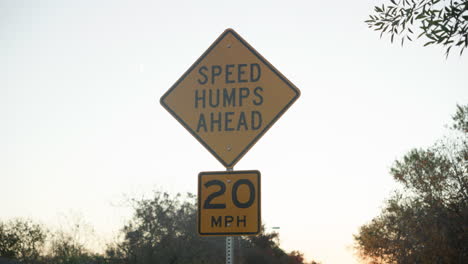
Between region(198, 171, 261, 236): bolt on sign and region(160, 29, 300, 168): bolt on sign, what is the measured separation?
0.58ft

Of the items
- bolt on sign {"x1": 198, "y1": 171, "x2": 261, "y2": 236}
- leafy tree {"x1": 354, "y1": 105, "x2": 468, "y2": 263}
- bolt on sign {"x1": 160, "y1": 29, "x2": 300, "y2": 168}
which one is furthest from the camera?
leafy tree {"x1": 354, "y1": 105, "x2": 468, "y2": 263}

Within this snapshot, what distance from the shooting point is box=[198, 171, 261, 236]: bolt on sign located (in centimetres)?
438

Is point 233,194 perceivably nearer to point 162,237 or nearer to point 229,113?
point 229,113

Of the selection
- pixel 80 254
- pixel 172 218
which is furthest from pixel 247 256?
pixel 80 254

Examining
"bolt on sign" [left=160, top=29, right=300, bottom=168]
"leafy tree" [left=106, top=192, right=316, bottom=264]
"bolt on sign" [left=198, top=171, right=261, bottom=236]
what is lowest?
"bolt on sign" [left=198, top=171, right=261, bottom=236]

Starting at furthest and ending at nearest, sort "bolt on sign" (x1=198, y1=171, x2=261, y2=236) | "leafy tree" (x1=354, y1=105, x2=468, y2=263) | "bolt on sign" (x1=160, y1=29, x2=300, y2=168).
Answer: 1. "leafy tree" (x1=354, y1=105, x2=468, y2=263)
2. "bolt on sign" (x1=160, y1=29, x2=300, y2=168)
3. "bolt on sign" (x1=198, y1=171, x2=261, y2=236)

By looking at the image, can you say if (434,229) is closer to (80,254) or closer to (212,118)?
(80,254)

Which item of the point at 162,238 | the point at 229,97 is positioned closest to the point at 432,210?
the point at 162,238

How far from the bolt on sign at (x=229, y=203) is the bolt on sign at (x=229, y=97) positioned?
0.18 metres

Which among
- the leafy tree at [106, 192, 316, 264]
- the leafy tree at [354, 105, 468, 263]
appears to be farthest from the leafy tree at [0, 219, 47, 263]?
the leafy tree at [354, 105, 468, 263]

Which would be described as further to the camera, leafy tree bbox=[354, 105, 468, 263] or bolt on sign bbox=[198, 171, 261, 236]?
leafy tree bbox=[354, 105, 468, 263]

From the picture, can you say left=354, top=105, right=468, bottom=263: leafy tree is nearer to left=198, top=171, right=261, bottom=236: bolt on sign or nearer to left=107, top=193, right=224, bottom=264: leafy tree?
left=107, top=193, right=224, bottom=264: leafy tree

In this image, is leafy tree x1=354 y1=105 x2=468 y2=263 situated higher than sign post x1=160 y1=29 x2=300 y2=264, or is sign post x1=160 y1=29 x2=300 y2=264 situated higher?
leafy tree x1=354 y1=105 x2=468 y2=263

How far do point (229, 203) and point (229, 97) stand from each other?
0.98 meters
